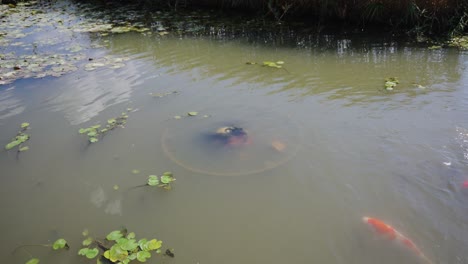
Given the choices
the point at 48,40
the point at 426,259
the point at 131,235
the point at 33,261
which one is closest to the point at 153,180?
the point at 131,235

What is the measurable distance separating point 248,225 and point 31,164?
244 centimetres

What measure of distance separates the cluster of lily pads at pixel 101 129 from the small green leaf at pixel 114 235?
1495 millimetres

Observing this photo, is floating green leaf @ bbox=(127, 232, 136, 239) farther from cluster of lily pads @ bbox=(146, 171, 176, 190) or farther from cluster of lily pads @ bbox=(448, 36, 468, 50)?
cluster of lily pads @ bbox=(448, 36, 468, 50)

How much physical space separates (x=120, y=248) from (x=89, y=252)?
0.23m

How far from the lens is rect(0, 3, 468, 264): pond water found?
2.60 meters

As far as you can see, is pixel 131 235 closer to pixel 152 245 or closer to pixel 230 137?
pixel 152 245

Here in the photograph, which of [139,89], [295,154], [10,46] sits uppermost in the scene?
[10,46]

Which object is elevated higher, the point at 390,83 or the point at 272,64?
the point at 272,64

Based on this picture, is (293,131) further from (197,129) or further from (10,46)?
(10,46)

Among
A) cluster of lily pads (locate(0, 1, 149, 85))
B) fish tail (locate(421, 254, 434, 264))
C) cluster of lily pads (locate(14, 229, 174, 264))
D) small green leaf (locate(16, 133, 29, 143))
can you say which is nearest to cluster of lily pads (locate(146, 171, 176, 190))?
cluster of lily pads (locate(14, 229, 174, 264))

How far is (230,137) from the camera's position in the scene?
3736mm

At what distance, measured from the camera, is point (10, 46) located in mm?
7379

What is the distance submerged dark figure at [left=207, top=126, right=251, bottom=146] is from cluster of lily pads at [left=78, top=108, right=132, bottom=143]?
1.24 m

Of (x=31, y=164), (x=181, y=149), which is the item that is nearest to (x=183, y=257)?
(x=181, y=149)
